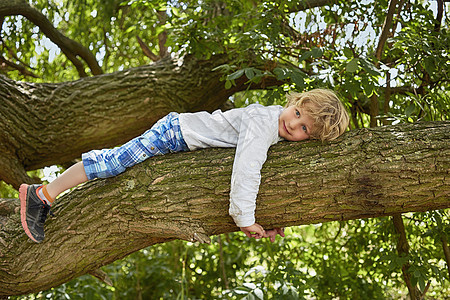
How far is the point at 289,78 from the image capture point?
331 centimetres

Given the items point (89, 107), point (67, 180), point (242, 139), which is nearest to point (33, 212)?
point (67, 180)

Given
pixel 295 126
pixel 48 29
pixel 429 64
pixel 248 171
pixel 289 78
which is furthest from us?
pixel 48 29

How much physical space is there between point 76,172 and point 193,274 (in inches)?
95.1

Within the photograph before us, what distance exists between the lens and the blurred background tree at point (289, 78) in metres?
2.61

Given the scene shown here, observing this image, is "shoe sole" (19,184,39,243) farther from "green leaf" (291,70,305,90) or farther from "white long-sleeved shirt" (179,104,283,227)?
"green leaf" (291,70,305,90)

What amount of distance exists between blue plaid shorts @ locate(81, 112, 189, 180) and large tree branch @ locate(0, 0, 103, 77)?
2459mm

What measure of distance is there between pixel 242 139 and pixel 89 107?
178 cm

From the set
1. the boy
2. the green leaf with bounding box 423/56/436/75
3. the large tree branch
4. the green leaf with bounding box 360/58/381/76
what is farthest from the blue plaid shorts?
the large tree branch

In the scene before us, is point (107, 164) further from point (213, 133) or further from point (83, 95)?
point (83, 95)

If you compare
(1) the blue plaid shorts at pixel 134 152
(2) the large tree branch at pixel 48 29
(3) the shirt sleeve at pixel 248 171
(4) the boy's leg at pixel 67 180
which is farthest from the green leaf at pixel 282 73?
(2) the large tree branch at pixel 48 29

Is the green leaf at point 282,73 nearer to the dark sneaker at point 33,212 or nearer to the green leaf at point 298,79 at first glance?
the green leaf at point 298,79

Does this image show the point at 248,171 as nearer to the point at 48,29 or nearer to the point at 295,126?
the point at 295,126

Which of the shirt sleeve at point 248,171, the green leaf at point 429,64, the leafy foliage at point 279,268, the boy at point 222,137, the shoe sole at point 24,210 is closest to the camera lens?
the shirt sleeve at point 248,171

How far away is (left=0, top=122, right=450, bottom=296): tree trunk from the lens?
1.92 m
